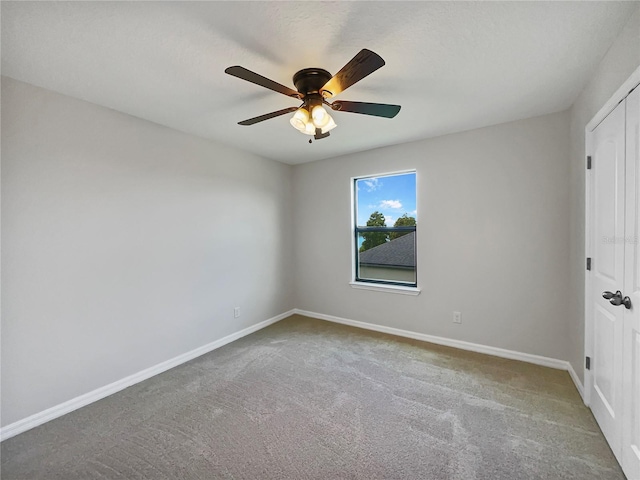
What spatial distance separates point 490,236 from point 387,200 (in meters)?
1.32

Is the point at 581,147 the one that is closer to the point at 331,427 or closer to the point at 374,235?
the point at 374,235

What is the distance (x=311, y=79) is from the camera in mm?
1755

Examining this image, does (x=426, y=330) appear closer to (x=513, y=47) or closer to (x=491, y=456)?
(x=491, y=456)

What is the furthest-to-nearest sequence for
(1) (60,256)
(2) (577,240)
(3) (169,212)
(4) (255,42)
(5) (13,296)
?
(3) (169,212)
(2) (577,240)
(1) (60,256)
(5) (13,296)
(4) (255,42)

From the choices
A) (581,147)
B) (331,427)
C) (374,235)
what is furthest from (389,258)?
(331,427)

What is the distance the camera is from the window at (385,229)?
3506 mm

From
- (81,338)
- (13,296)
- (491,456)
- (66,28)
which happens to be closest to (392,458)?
(491,456)

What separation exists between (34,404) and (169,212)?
5.84 feet

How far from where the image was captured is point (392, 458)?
5.32 ft

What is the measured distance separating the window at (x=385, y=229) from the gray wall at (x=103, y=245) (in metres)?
1.71

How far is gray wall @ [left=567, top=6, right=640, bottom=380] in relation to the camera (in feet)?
4.91

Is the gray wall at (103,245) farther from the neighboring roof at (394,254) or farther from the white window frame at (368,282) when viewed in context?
the neighboring roof at (394,254)

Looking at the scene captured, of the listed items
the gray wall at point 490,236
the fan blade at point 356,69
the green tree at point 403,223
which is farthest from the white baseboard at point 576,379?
the fan blade at point 356,69

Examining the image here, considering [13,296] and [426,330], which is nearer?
[13,296]
